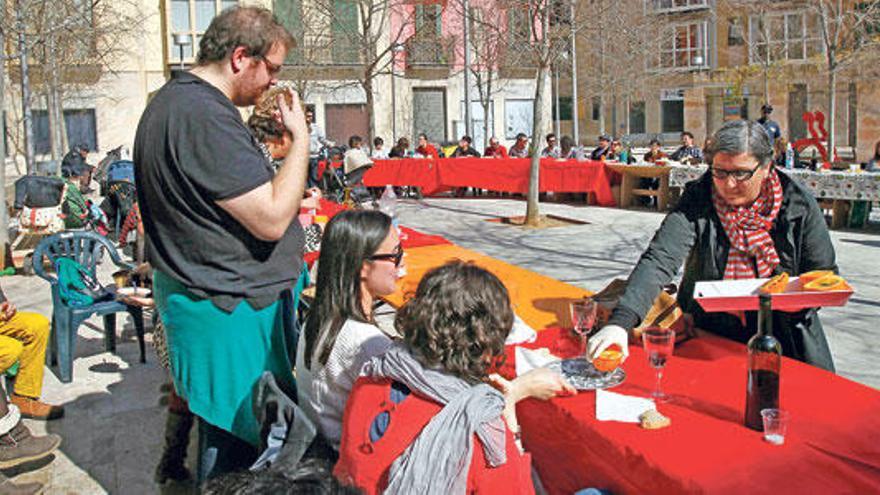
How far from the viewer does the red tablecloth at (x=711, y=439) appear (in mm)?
1880

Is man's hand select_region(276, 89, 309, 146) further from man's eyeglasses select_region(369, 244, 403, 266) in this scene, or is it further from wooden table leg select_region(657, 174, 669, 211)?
wooden table leg select_region(657, 174, 669, 211)

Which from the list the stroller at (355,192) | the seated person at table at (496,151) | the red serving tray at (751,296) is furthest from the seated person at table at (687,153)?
the red serving tray at (751,296)

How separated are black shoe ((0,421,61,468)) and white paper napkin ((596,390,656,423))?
103 inches

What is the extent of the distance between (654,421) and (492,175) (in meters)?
14.3

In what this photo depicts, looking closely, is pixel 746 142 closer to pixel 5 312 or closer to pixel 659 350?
pixel 659 350

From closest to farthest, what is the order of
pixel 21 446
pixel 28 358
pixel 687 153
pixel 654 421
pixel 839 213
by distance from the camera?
pixel 654 421, pixel 21 446, pixel 28 358, pixel 839 213, pixel 687 153

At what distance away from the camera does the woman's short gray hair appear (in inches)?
107

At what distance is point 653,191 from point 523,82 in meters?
26.5

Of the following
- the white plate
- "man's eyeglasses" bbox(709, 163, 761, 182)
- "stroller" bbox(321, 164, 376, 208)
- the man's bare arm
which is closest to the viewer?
the man's bare arm

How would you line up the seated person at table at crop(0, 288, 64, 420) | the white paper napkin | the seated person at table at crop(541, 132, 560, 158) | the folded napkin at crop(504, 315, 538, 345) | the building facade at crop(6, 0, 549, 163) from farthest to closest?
the building facade at crop(6, 0, 549, 163)
the seated person at table at crop(541, 132, 560, 158)
the seated person at table at crop(0, 288, 64, 420)
the folded napkin at crop(504, 315, 538, 345)
the white paper napkin

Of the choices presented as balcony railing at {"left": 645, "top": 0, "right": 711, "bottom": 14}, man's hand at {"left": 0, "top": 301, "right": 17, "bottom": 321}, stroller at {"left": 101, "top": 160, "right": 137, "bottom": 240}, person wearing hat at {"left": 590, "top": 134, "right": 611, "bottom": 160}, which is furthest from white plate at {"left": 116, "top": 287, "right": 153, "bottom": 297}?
balcony railing at {"left": 645, "top": 0, "right": 711, "bottom": 14}

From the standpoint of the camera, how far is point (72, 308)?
534 cm

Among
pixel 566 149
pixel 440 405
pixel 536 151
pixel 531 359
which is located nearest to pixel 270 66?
pixel 440 405

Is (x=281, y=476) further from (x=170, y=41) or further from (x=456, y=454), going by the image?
(x=170, y=41)
